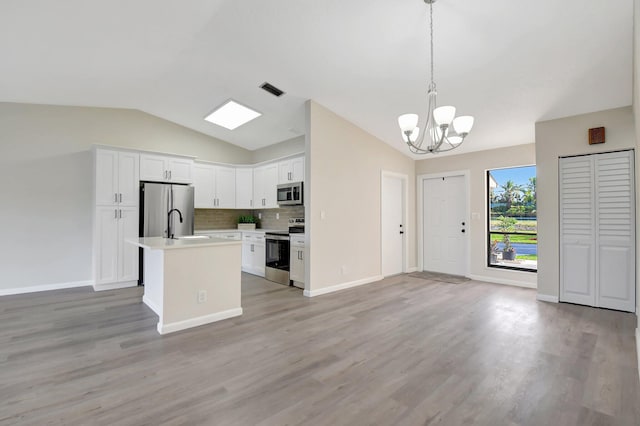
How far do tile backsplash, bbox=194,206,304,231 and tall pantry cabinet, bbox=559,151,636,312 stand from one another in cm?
426

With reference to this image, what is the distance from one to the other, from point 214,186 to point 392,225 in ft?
12.4

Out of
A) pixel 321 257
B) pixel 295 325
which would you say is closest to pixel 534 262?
pixel 321 257

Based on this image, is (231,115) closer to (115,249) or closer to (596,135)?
(115,249)

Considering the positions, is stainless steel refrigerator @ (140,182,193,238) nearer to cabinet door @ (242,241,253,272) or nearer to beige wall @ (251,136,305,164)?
cabinet door @ (242,241,253,272)

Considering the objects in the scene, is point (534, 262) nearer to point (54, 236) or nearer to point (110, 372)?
point (110, 372)

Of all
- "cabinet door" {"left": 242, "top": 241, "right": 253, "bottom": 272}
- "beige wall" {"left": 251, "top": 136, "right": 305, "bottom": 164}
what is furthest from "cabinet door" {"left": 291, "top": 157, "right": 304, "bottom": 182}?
"cabinet door" {"left": 242, "top": 241, "right": 253, "bottom": 272}

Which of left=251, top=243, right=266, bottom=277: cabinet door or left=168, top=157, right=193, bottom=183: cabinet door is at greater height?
left=168, top=157, right=193, bottom=183: cabinet door

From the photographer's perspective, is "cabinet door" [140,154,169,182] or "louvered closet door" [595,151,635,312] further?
"cabinet door" [140,154,169,182]

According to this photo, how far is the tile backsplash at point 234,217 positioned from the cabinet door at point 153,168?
1291mm

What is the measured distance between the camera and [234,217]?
7.06m

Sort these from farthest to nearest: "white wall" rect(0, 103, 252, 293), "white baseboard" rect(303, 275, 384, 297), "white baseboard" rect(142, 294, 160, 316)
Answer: "white wall" rect(0, 103, 252, 293), "white baseboard" rect(303, 275, 384, 297), "white baseboard" rect(142, 294, 160, 316)

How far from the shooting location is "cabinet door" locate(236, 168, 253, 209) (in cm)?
672

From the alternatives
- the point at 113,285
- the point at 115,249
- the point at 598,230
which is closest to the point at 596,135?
the point at 598,230

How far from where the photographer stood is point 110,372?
7.48 feet
